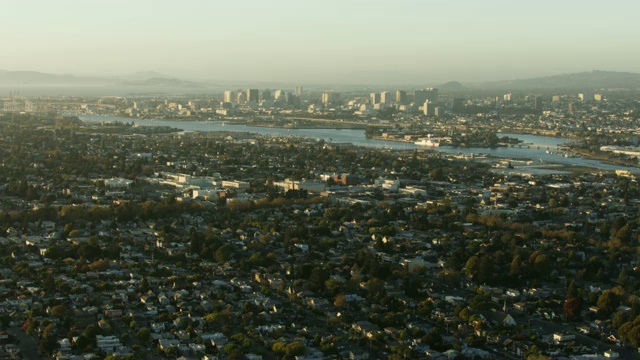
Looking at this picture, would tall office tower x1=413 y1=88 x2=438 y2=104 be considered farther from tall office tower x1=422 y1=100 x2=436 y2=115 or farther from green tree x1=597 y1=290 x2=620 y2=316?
green tree x1=597 y1=290 x2=620 y2=316

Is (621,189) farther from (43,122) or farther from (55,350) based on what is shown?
(43,122)

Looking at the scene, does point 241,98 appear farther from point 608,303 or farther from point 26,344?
point 26,344

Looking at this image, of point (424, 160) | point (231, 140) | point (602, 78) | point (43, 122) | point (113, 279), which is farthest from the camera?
point (602, 78)

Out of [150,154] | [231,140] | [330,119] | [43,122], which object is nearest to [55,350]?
[150,154]

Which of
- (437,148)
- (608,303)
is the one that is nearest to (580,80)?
(437,148)

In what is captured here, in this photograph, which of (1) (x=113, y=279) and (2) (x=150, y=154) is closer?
(1) (x=113, y=279)

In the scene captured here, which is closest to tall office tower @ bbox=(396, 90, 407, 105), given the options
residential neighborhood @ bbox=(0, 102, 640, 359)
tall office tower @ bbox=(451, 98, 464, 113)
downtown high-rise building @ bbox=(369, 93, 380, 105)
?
downtown high-rise building @ bbox=(369, 93, 380, 105)

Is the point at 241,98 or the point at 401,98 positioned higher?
the point at 401,98
